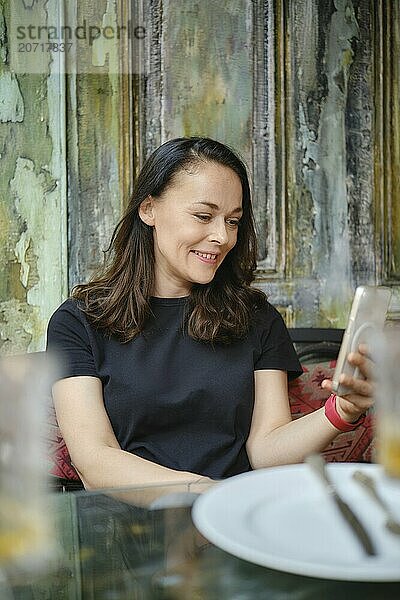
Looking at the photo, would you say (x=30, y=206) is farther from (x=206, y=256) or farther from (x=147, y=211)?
(x=206, y=256)

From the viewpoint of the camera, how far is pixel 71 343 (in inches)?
75.0

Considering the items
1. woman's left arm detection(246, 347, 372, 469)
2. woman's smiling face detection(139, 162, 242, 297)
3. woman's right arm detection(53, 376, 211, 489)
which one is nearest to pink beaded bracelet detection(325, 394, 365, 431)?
woman's left arm detection(246, 347, 372, 469)

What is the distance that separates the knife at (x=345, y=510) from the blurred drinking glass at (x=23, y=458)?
14.0 inches

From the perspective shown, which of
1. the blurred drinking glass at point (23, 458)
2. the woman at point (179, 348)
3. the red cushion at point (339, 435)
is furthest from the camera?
the red cushion at point (339, 435)

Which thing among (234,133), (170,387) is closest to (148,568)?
(170,387)

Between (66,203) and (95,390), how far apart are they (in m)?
1.07

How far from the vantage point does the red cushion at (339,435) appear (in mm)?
2189

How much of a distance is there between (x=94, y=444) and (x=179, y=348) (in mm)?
304

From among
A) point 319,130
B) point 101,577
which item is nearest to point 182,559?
point 101,577

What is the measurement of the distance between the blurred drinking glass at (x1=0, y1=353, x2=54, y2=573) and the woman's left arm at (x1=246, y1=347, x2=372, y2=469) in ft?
2.32

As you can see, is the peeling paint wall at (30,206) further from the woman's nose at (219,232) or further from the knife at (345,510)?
the knife at (345,510)

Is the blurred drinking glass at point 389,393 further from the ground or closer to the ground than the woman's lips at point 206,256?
closer to the ground

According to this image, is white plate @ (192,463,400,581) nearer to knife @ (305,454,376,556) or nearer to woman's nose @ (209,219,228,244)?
knife @ (305,454,376,556)

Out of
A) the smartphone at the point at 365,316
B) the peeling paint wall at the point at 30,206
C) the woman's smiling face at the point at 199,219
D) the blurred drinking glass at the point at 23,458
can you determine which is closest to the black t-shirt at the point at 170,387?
the woman's smiling face at the point at 199,219
